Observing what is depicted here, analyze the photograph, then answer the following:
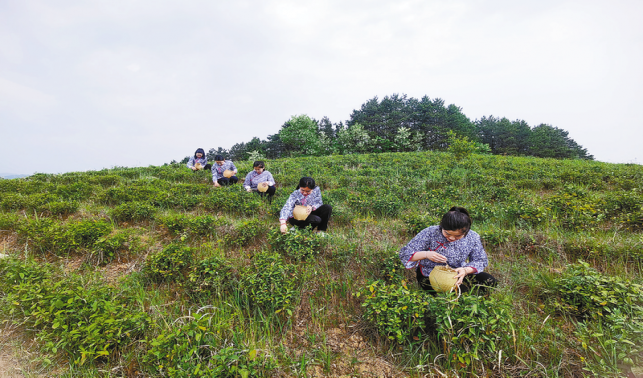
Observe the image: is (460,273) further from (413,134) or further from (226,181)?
(413,134)

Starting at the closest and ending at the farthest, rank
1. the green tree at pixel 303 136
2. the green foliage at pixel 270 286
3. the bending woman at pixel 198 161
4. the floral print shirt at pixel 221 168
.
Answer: the green foliage at pixel 270 286, the floral print shirt at pixel 221 168, the bending woman at pixel 198 161, the green tree at pixel 303 136

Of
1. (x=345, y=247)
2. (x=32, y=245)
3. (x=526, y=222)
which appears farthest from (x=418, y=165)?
(x=32, y=245)

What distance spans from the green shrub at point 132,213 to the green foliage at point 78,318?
8.22 feet

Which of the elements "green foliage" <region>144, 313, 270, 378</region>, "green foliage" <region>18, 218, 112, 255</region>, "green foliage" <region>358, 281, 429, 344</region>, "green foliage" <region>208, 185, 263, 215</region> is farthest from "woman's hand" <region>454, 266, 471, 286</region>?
"green foliage" <region>18, 218, 112, 255</region>

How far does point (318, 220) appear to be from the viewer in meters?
5.02

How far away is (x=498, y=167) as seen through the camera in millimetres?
10789

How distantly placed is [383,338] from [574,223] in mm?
4694

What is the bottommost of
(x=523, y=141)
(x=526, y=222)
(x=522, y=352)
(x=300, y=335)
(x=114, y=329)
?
(x=300, y=335)

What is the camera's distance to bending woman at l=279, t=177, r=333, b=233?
4.79 meters

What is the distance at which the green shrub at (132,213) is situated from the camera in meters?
5.51

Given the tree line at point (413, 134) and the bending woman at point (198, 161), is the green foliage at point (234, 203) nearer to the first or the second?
the bending woman at point (198, 161)

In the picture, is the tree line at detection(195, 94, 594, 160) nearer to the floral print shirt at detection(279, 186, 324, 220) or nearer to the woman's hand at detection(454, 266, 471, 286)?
the floral print shirt at detection(279, 186, 324, 220)

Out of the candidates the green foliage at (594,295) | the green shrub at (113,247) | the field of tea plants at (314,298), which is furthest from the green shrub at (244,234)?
the green foliage at (594,295)

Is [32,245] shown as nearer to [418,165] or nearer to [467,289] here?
[467,289]
